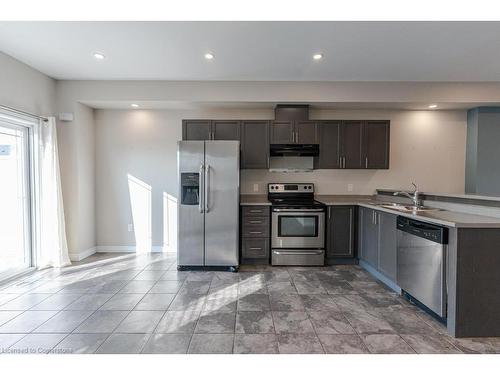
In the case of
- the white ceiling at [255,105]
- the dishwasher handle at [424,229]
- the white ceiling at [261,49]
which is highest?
the white ceiling at [261,49]

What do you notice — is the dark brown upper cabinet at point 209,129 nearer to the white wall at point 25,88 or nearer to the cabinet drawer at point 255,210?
the cabinet drawer at point 255,210

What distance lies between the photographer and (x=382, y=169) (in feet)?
13.9

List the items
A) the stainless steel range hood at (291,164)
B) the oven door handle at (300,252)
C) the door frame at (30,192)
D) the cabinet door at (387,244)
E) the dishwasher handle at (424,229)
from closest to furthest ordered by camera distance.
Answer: the dishwasher handle at (424,229), the cabinet door at (387,244), the door frame at (30,192), the oven door handle at (300,252), the stainless steel range hood at (291,164)

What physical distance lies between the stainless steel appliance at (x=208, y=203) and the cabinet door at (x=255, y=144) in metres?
0.53

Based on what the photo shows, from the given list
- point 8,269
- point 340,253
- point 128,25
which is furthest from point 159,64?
point 340,253

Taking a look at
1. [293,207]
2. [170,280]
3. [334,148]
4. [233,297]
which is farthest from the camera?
[334,148]

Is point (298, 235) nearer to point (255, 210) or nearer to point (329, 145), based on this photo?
point (255, 210)

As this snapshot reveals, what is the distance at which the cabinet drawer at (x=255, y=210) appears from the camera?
375cm

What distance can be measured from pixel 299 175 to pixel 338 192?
739 millimetres

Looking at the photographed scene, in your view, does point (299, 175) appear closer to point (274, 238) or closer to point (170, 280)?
point (274, 238)

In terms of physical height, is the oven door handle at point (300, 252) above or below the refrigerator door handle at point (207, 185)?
below

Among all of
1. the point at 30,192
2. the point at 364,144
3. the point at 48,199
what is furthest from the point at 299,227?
the point at 30,192

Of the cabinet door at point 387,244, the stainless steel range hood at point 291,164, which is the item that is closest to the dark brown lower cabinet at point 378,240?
the cabinet door at point 387,244

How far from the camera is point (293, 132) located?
3.99 meters
